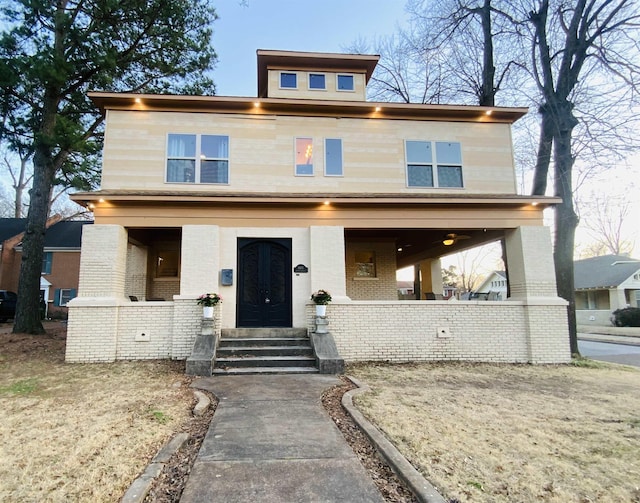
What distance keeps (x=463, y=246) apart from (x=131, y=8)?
1310 centimetres

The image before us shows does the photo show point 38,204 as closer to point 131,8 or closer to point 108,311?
point 108,311

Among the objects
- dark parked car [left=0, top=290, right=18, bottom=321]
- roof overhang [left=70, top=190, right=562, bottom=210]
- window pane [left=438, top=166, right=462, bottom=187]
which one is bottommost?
dark parked car [left=0, top=290, right=18, bottom=321]

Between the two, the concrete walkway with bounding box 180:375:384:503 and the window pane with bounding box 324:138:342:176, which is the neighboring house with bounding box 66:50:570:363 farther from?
the concrete walkway with bounding box 180:375:384:503

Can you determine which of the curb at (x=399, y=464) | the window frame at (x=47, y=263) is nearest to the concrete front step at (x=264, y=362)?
the curb at (x=399, y=464)

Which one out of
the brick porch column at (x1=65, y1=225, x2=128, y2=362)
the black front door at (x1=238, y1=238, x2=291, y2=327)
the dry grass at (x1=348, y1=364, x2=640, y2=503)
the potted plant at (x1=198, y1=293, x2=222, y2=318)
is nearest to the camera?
the dry grass at (x1=348, y1=364, x2=640, y2=503)

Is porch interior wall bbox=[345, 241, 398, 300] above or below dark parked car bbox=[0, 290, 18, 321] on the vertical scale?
above

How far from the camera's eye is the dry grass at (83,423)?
2941 millimetres

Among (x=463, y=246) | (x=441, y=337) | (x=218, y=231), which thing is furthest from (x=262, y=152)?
(x=463, y=246)

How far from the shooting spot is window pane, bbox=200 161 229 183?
371 inches

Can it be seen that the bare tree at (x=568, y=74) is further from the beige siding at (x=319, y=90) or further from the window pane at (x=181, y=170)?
the window pane at (x=181, y=170)

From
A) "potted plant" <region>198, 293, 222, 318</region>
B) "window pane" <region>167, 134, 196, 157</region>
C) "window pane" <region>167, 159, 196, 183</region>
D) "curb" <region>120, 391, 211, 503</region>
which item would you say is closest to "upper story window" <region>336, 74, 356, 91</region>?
"window pane" <region>167, 134, 196, 157</region>

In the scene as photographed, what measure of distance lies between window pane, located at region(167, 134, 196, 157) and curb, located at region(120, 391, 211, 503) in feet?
24.0

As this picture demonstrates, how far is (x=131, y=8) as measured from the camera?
11602 millimetres

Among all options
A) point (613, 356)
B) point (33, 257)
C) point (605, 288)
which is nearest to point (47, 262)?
point (33, 257)
